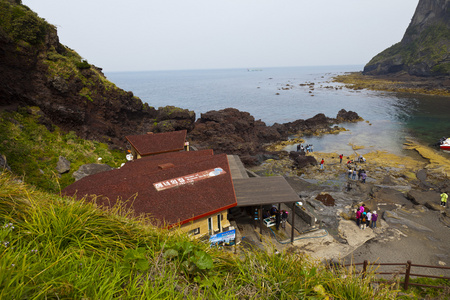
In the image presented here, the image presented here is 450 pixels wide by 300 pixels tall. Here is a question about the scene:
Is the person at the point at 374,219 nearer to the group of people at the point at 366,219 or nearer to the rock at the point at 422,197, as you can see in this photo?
the group of people at the point at 366,219

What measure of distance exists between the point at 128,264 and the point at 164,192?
1081cm

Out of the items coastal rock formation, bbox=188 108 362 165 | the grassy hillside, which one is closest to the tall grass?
coastal rock formation, bbox=188 108 362 165

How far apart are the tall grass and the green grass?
15388 mm

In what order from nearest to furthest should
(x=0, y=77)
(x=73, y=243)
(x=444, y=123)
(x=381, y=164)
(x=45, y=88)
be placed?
1. (x=73, y=243)
2. (x=0, y=77)
3. (x=45, y=88)
4. (x=381, y=164)
5. (x=444, y=123)

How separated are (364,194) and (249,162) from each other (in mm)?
16506

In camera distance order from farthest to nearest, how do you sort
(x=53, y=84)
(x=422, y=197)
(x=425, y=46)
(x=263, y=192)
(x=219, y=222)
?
(x=425, y=46), (x=53, y=84), (x=422, y=197), (x=263, y=192), (x=219, y=222)

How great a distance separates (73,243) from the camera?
3877 millimetres

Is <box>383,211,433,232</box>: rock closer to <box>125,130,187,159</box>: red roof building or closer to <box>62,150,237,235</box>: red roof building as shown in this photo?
<box>62,150,237,235</box>: red roof building

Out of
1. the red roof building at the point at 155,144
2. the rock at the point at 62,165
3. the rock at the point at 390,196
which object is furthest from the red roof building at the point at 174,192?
the rock at the point at 390,196

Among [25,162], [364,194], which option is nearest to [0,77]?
[25,162]

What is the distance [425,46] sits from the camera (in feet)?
429

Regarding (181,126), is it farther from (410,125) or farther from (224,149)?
(410,125)

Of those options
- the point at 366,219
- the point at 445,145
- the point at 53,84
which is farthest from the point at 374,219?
the point at 53,84

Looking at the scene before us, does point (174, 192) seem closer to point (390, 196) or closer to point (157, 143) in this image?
point (157, 143)
